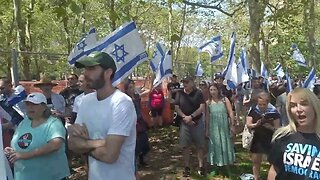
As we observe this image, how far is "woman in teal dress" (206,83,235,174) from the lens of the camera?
8.48 m

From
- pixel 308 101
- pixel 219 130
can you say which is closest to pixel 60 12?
pixel 219 130

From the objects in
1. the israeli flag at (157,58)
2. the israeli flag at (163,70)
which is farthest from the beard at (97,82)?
the israeli flag at (157,58)

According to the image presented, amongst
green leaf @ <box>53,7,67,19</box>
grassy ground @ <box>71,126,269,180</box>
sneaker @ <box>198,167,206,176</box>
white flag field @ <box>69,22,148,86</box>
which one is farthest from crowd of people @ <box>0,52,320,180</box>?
green leaf @ <box>53,7,67,19</box>

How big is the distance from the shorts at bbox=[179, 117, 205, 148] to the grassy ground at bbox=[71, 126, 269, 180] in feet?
1.75

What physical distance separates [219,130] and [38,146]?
14.4 feet

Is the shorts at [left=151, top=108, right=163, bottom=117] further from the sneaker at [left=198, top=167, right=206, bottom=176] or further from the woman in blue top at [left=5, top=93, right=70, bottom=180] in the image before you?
the woman in blue top at [left=5, top=93, right=70, bottom=180]

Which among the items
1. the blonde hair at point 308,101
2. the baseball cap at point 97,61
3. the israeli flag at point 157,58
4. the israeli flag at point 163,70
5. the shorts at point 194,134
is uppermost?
the israeli flag at point 157,58

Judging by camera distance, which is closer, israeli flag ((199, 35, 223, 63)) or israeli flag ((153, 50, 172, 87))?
israeli flag ((153, 50, 172, 87))

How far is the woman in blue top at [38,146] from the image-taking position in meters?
4.68

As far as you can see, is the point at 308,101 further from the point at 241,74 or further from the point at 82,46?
the point at 241,74

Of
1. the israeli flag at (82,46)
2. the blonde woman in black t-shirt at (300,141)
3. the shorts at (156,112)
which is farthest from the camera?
the shorts at (156,112)

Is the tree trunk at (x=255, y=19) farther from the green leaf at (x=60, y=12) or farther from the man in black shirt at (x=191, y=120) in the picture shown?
the green leaf at (x=60, y=12)

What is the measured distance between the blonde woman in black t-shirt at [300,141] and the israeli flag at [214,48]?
11.4 metres

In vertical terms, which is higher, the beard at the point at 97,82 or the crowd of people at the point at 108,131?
the beard at the point at 97,82
